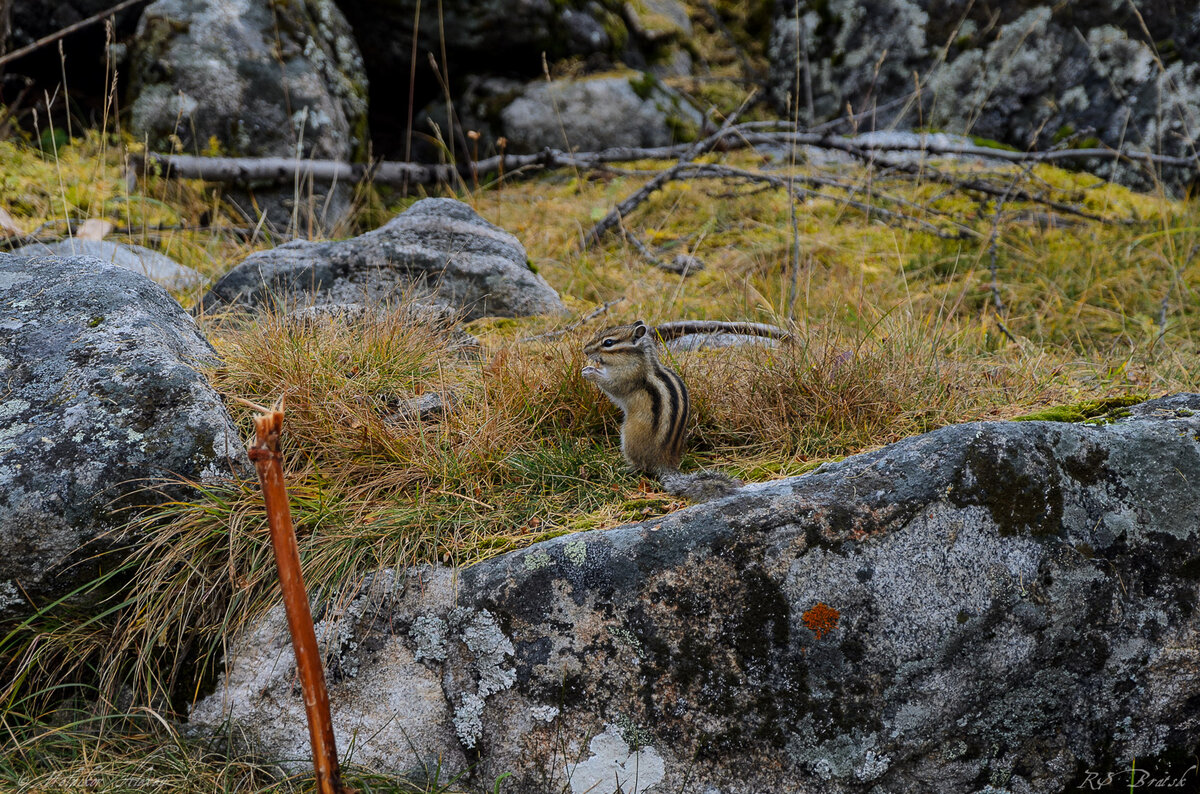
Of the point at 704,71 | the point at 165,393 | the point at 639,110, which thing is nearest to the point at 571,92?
the point at 639,110

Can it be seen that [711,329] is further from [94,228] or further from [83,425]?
[94,228]

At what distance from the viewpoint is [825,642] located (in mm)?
2328

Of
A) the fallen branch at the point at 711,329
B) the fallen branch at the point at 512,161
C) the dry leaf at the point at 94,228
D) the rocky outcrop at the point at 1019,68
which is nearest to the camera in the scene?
the fallen branch at the point at 711,329

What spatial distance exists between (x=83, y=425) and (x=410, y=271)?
234 centimetres

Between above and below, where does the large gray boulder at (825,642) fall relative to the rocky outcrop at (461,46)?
below

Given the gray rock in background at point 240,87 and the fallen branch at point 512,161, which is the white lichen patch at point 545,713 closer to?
the fallen branch at point 512,161

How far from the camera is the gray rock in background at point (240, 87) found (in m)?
6.70

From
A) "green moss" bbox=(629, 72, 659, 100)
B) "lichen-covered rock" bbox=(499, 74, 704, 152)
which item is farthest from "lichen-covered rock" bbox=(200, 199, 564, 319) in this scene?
"green moss" bbox=(629, 72, 659, 100)

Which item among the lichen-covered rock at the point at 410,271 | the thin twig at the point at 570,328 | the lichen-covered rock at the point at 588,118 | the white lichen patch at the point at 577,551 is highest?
the lichen-covered rock at the point at 588,118

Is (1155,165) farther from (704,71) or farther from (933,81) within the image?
(704,71)

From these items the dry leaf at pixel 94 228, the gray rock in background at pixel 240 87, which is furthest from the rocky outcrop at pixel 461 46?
the dry leaf at pixel 94 228

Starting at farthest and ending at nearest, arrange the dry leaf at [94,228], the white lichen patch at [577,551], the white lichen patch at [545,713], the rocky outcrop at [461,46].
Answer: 1. the rocky outcrop at [461,46]
2. the dry leaf at [94,228]
3. the white lichen patch at [577,551]
4. the white lichen patch at [545,713]

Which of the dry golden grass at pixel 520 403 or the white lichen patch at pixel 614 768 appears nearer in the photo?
the white lichen patch at pixel 614 768

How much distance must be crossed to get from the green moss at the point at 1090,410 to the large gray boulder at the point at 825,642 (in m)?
0.41
